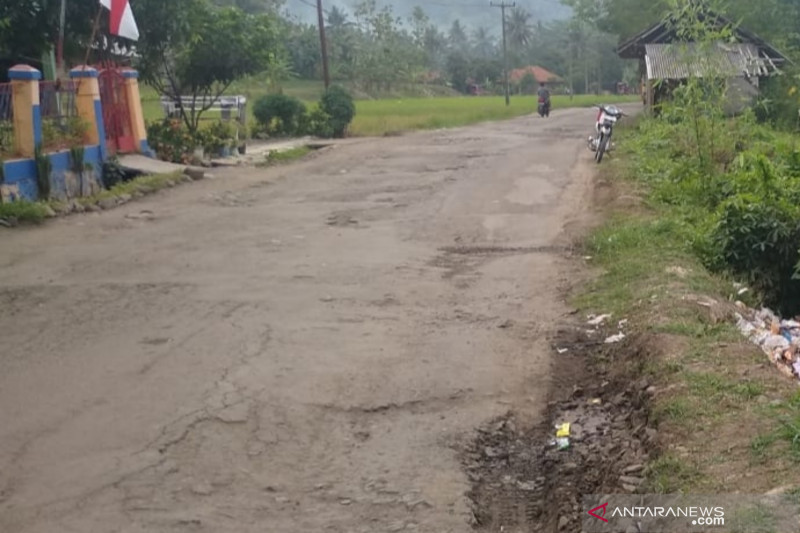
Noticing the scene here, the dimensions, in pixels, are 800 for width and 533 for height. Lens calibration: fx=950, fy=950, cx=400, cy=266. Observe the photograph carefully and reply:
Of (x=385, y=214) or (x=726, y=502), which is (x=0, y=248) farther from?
(x=726, y=502)

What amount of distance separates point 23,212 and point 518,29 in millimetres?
97895

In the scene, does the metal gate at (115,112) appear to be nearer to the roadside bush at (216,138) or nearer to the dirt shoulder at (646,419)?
the roadside bush at (216,138)

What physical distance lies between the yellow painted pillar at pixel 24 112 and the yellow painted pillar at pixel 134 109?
15.4ft

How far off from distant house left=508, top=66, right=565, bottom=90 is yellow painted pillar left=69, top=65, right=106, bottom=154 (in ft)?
246

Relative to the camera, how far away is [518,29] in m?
105

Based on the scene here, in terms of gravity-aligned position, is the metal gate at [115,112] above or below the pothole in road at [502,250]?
above

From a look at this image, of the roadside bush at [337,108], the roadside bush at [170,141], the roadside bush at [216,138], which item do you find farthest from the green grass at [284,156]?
the roadside bush at [337,108]

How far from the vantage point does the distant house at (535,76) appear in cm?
8977

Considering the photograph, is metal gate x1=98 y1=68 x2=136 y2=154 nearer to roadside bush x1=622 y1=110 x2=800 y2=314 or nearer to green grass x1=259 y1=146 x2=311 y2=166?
green grass x1=259 y1=146 x2=311 y2=166

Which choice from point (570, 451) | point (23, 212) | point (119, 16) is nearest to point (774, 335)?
point (570, 451)

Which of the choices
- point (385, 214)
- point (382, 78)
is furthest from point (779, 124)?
point (382, 78)

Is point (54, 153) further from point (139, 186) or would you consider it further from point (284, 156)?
point (284, 156)

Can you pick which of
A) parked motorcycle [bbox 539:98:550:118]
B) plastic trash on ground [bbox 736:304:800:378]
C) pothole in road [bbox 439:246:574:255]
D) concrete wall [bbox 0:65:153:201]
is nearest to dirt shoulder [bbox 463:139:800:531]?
plastic trash on ground [bbox 736:304:800:378]

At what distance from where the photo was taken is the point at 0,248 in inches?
414
